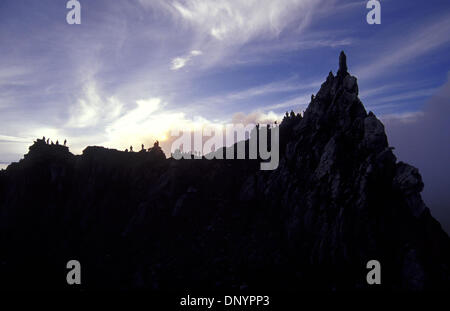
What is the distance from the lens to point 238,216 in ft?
188

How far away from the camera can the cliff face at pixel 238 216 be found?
40.1 meters

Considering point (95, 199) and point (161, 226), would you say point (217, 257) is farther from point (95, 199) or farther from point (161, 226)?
point (95, 199)

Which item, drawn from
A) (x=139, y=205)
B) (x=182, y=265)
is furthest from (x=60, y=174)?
(x=182, y=265)

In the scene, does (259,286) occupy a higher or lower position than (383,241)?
lower

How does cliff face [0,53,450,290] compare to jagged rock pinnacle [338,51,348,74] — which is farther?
jagged rock pinnacle [338,51,348,74]

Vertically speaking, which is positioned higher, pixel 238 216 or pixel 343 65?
pixel 343 65

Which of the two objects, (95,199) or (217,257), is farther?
(95,199)

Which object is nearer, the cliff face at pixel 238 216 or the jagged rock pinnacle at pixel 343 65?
the cliff face at pixel 238 216

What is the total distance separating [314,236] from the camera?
45.5 meters

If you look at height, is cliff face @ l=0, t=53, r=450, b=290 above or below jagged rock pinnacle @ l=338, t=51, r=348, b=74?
below

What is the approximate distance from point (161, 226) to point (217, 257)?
16.5 m

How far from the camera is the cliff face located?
40094mm

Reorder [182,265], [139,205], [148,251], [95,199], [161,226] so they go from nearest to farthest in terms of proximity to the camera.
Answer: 1. [182,265]
2. [148,251]
3. [161,226]
4. [139,205]
5. [95,199]
